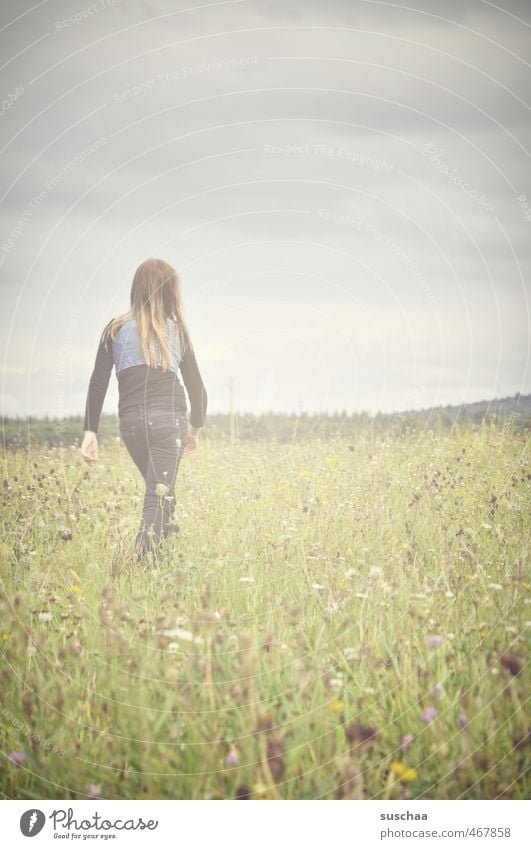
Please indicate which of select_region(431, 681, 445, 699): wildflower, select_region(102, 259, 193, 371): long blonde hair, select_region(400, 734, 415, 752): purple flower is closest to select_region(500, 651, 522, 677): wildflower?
select_region(431, 681, 445, 699): wildflower

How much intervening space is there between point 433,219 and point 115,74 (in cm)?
235

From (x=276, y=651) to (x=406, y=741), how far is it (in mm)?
636

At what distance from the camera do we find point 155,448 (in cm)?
414

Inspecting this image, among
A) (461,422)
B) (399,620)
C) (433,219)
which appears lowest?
(399,620)

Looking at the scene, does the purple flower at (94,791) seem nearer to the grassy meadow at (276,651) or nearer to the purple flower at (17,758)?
the grassy meadow at (276,651)

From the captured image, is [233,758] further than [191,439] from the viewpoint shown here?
No

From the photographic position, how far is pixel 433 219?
4.21m

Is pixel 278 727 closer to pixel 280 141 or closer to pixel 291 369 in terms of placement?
pixel 291 369

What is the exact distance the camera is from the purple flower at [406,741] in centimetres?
227

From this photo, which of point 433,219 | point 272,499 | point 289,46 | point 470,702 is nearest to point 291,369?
point 272,499

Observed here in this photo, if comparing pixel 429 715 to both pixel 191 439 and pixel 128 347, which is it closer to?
pixel 191 439

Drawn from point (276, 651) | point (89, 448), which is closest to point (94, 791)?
point (276, 651)

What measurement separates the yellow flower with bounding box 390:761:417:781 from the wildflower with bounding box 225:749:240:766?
58cm
